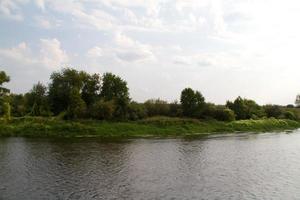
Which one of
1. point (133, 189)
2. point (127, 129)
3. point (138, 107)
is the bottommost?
point (133, 189)

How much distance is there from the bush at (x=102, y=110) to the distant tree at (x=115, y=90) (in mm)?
3005

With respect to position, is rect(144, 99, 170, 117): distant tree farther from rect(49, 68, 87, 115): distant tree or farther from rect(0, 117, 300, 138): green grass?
rect(49, 68, 87, 115): distant tree

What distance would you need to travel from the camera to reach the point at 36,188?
2627 centimetres

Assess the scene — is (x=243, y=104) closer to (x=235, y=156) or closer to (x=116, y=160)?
(x=235, y=156)

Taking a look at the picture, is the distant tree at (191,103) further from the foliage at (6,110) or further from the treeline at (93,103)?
the foliage at (6,110)

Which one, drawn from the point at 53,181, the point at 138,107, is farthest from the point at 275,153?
the point at 138,107

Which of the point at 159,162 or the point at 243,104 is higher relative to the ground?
the point at 243,104

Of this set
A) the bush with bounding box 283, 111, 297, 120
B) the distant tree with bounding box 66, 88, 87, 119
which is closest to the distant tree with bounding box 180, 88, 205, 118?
the distant tree with bounding box 66, 88, 87, 119

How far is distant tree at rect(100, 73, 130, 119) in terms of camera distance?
75688mm

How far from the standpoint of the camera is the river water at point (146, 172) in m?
25.3

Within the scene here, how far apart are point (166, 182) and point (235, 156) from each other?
53.2 ft

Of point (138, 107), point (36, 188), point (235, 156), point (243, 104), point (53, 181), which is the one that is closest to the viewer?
point (36, 188)

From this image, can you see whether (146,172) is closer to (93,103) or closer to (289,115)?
(93,103)

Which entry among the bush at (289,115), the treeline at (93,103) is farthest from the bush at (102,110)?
the bush at (289,115)
